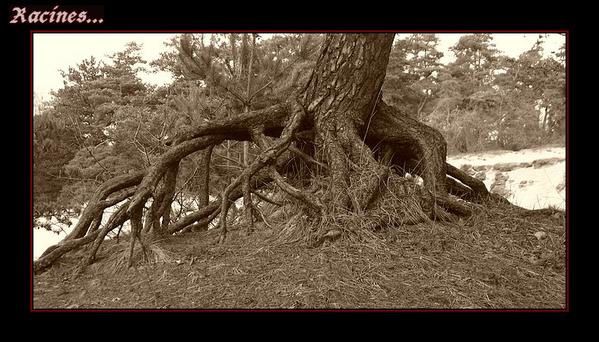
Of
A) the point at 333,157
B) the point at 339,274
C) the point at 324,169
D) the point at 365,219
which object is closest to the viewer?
the point at 339,274

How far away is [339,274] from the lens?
8.25ft

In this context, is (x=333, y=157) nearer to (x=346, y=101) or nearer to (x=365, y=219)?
(x=346, y=101)

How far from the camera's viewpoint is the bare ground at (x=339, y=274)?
2309 mm

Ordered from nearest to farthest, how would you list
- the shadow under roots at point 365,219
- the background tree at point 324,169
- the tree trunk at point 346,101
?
the shadow under roots at point 365,219
the background tree at point 324,169
the tree trunk at point 346,101

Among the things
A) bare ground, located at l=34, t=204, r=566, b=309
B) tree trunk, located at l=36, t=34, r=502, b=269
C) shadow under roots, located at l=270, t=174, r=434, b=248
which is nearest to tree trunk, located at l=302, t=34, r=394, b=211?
tree trunk, located at l=36, t=34, r=502, b=269

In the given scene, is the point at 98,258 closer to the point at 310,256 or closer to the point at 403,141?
the point at 310,256

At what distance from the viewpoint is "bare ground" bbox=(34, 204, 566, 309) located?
231 centimetres

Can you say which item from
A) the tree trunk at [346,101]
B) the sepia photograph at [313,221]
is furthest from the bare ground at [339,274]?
the tree trunk at [346,101]

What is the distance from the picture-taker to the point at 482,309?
7.23 feet

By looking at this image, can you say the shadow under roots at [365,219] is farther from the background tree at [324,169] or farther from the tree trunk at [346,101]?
the tree trunk at [346,101]

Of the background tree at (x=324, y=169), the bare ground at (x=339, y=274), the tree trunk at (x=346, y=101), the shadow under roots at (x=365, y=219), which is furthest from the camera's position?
the tree trunk at (x=346, y=101)

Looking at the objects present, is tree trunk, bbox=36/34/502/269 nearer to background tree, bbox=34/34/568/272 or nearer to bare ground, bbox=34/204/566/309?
background tree, bbox=34/34/568/272

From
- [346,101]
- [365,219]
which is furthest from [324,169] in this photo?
[365,219]

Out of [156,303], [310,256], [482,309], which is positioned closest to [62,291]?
[156,303]
